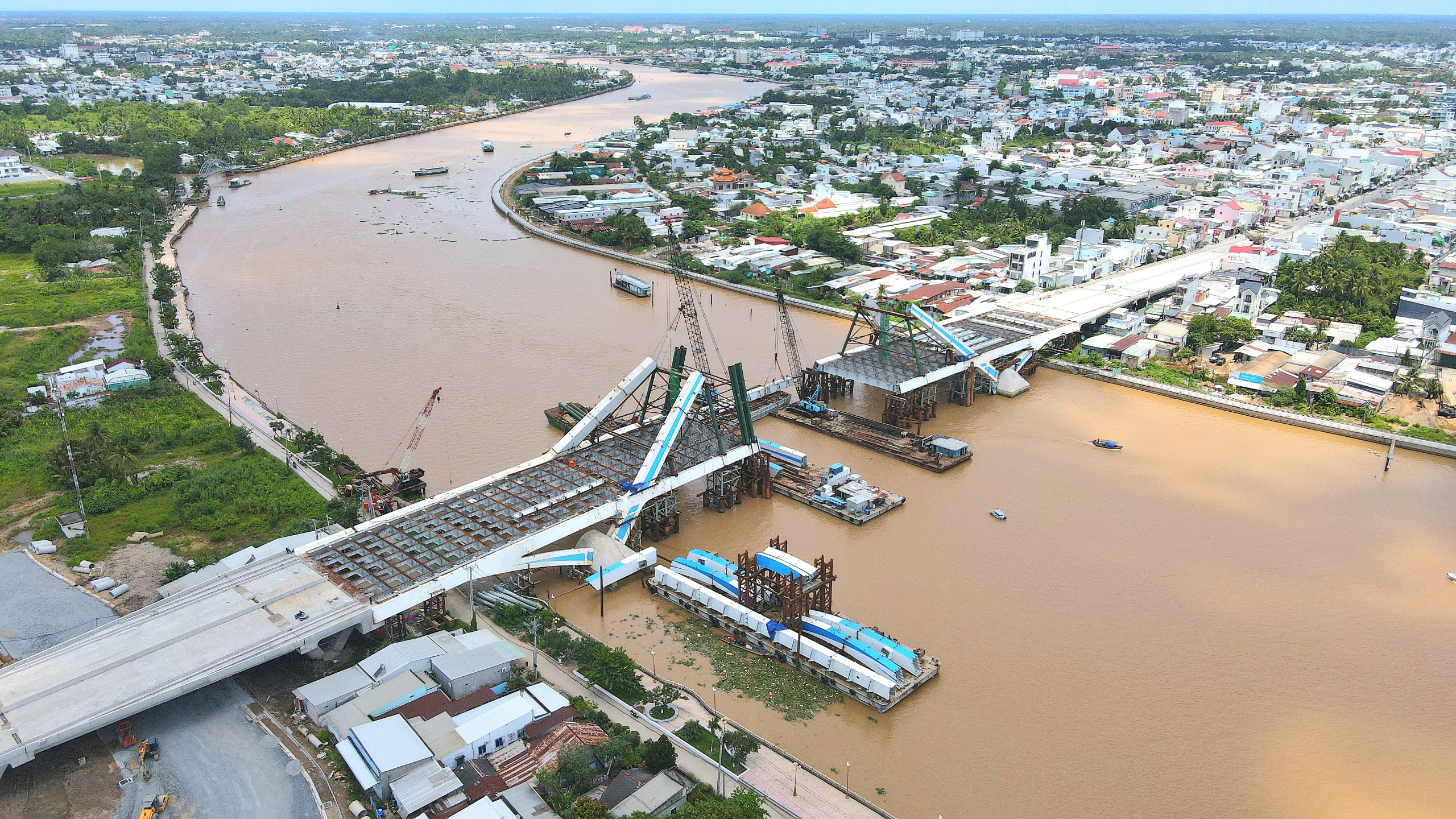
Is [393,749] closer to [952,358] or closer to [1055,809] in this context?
[1055,809]

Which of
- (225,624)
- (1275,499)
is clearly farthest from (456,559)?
(1275,499)

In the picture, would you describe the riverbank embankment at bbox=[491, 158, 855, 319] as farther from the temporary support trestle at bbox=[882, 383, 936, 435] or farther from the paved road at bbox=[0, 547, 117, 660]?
the paved road at bbox=[0, 547, 117, 660]

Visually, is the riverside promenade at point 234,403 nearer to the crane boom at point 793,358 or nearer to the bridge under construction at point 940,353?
the crane boom at point 793,358

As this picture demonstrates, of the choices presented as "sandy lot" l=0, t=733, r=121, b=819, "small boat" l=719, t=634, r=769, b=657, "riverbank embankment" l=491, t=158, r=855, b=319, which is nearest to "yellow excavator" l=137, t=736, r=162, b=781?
"sandy lot" l=0, t=733, r=121, b=819

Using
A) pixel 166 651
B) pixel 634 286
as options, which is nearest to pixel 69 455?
pixel 166 651

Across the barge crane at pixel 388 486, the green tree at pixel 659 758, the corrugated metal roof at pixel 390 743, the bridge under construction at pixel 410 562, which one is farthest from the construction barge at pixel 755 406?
the green tree at pixel 659 758

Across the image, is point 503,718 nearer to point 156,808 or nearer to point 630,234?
point 156,808
